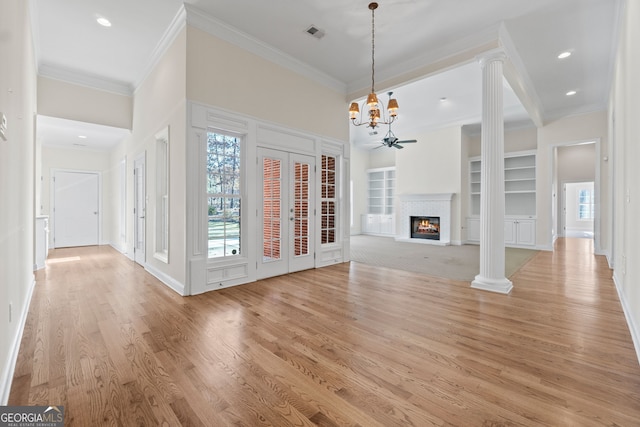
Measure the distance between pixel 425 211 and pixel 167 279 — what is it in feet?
23.7

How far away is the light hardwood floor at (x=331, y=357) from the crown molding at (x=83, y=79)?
3.63m

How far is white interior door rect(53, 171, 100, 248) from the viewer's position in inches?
293

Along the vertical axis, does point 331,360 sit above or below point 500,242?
below

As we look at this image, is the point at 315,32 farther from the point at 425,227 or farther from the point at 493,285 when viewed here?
the point at 425,227

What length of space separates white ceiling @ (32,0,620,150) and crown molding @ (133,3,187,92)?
46 millimetres

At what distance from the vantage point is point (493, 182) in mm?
3818

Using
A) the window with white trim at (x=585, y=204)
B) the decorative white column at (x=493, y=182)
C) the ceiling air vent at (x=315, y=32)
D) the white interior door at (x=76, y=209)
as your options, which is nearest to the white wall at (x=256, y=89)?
the ceiling air vent at (x=315, y=32)

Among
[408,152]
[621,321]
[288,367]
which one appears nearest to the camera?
[288,367]

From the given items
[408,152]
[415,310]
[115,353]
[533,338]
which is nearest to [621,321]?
[533,338]

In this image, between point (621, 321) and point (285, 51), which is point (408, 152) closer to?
point (285, 51)

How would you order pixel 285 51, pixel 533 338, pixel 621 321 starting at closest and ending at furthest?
pixel 533 338, pixel 621 321, pixel 285 51

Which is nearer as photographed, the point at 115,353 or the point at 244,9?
the point at 115,353

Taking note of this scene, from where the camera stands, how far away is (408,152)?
9.13m

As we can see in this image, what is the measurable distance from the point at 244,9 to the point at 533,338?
4573mm
